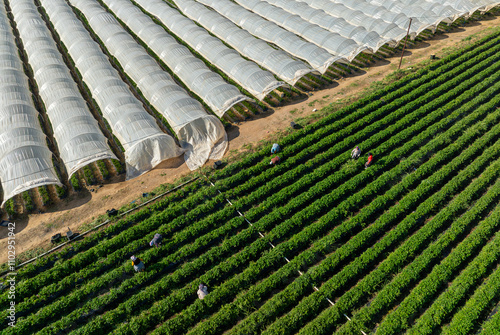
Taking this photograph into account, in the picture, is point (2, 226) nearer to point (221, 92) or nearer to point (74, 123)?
point (74, 123)

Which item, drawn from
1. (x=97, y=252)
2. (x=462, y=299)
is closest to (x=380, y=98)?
(x=462, y=299)

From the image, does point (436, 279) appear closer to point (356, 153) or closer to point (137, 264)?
point (356, 153)

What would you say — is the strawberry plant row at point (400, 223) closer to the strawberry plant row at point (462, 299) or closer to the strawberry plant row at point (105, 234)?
the strawberry plant row at point (462, 299)

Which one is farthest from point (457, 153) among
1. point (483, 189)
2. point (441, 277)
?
point (441, 277)

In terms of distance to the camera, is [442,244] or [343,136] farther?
[343,136]

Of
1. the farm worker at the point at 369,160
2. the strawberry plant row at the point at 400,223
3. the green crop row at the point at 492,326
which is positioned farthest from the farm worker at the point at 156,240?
the green crop row at the point at 492,326

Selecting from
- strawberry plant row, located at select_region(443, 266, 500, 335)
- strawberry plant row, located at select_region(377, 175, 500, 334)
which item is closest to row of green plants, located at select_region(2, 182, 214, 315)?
strawberry plant row, located at select_region(377, 175, 500, 334)
